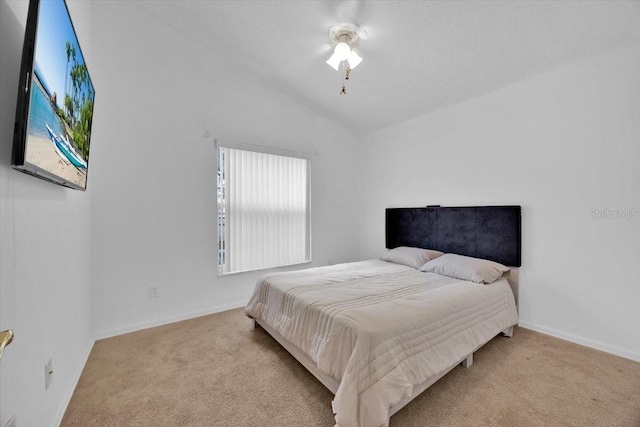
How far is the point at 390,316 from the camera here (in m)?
1.67

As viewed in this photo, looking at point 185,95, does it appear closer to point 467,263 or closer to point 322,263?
point 322,263

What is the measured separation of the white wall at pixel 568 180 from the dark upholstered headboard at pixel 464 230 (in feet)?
0.36

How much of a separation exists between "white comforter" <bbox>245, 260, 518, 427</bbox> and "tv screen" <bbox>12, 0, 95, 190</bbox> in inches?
62.2

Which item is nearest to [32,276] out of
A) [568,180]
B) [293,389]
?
[293,389]

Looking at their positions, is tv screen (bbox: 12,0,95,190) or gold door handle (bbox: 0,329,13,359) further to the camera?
tv screen (bbox: 12,0,95,190)

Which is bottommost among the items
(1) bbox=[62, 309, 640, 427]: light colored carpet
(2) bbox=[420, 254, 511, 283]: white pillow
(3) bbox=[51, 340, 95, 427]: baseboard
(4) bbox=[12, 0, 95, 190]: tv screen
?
(1) bbox=[62, 309, 640, 427]: light colored carpet

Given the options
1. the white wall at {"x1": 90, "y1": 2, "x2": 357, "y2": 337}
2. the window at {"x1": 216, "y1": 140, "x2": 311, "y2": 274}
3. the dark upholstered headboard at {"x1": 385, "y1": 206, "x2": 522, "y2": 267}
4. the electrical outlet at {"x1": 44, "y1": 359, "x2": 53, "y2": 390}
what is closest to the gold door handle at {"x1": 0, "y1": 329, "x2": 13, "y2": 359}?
the electrical outlet at {"x1": 44, "y1": 359, "x2": 53, "y2": 390}

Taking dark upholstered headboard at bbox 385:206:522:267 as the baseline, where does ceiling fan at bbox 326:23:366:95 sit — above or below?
above

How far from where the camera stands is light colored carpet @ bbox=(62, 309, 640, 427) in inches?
60.8

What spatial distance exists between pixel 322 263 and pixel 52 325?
3.06m

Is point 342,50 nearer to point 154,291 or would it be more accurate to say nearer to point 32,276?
point 32,276

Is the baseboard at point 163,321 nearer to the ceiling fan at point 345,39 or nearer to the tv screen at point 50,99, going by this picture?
the tv screen at point 50,99

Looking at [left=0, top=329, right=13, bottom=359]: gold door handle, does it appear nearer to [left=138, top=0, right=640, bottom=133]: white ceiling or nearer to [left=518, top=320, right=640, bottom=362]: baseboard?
[left=138, top=0, right=640, bottom=133]: white ceiling

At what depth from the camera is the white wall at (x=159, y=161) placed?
2.56m
